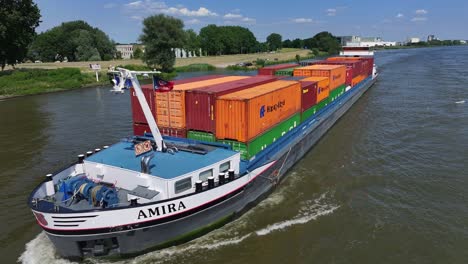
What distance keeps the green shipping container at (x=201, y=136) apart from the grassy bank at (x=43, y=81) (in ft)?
149

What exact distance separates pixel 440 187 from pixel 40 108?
136 ft

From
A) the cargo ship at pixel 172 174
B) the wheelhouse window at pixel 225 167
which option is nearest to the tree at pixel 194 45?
the cargo ship at pixel 172 174

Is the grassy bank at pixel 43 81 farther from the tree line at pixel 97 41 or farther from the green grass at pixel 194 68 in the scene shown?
the green grass at pixel 194 68

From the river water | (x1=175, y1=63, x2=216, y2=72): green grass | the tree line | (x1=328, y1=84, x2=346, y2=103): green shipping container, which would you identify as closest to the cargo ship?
the river water

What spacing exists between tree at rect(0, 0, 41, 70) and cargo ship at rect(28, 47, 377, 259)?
164 ft

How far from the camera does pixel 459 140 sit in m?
24.4

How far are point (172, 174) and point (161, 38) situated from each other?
67936 millimetres

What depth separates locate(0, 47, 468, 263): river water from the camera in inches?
494

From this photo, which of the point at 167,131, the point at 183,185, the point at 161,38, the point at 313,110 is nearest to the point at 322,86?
the point at 313,110

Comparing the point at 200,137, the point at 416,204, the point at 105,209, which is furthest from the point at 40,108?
the point at 416,204

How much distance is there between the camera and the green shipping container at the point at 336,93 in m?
30.9

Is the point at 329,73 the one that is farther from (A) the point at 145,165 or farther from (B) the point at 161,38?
(B) the point at 161,38

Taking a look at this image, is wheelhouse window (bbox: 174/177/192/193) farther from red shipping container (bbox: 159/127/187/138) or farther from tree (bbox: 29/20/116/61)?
tree (bbox: 29/20/116/61)

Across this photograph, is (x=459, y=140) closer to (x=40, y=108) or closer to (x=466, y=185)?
(x=466, y=185)
